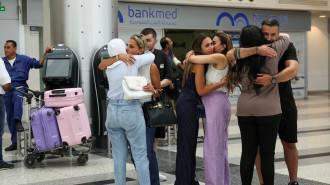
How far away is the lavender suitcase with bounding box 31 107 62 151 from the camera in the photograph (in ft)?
22.9

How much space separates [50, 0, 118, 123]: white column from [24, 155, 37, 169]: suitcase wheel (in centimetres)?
165

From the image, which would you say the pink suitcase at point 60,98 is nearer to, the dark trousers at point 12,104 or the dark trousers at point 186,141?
the dark trousers at point 12,104

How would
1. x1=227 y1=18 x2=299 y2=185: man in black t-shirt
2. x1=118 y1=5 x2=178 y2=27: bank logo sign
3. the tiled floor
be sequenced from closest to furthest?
x1=227 y1=18 x2=299 y2=185: man in black t-shirt < the tiled floor < x1=118 y1=5 x2=178 y2=27: bank logo sign

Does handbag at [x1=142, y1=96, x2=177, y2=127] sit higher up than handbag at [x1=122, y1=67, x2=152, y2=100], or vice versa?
handbag at [x1=122, y1=67, x2=152, y2=100]

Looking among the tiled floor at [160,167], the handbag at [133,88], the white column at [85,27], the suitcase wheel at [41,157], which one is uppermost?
the white column at [85,27]

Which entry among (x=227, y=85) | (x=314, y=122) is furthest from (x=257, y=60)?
(x=314, y=122)

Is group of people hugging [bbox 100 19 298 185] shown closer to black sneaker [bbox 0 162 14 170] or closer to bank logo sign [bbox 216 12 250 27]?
black sneaker [bbox 0 162 14 170]

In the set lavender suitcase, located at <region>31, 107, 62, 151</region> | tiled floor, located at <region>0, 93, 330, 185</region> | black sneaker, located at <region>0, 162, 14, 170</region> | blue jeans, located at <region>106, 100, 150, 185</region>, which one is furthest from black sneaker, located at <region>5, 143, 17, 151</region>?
blue jeans, located at <region>106, 100, 150, 185</region>

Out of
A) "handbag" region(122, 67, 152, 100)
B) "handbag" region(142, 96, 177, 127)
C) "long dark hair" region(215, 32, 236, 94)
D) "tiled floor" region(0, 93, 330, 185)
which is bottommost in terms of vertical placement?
"tiled floor" region(0, 93, 330, 185)

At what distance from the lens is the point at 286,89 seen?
16.5 feet

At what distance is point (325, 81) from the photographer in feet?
70.8

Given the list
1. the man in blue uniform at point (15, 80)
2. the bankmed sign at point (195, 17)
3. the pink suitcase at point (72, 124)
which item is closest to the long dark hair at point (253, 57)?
the pink suitcase at point (72, 124)

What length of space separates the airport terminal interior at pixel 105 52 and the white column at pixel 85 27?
0.05 ft

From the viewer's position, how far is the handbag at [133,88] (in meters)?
4.64
